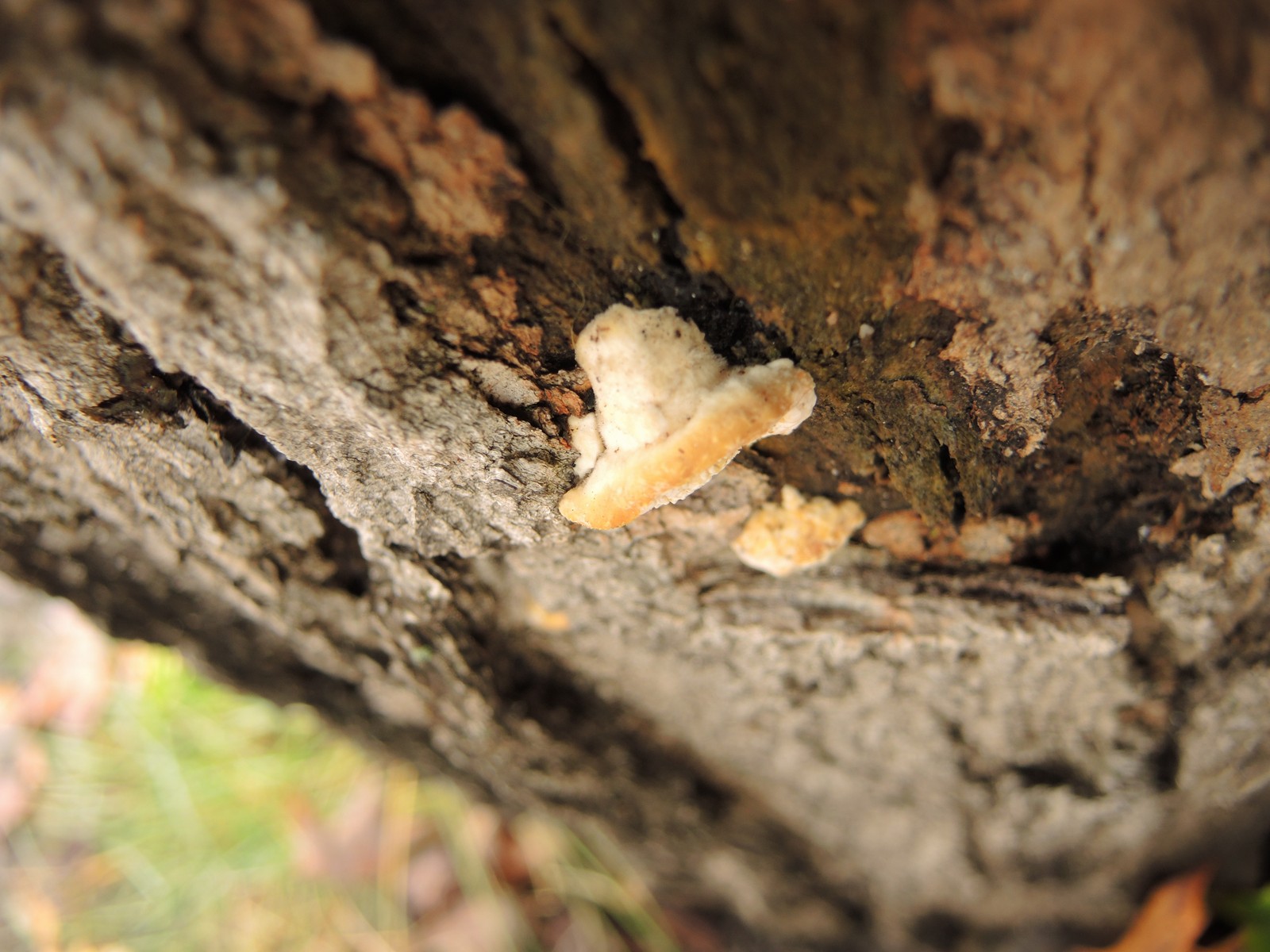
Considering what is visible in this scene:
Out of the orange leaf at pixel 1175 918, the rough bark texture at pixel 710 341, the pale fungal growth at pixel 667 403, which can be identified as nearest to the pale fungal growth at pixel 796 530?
the rough bark texture at pixel 710 341

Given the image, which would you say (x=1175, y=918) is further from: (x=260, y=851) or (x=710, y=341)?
(x=260, y=851)

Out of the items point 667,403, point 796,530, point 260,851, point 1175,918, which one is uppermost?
point 1175,918

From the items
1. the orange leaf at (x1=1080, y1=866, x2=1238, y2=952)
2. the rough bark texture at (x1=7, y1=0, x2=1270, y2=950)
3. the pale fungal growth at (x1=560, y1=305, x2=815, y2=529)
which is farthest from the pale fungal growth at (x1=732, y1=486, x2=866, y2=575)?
the orange leaf at (x1=1080, y1=866, x2=1238, y2=952)

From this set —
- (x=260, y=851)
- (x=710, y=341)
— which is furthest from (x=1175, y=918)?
(x=260, y=851)

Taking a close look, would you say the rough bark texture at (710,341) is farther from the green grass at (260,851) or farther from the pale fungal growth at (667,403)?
the green grass at (260,851)

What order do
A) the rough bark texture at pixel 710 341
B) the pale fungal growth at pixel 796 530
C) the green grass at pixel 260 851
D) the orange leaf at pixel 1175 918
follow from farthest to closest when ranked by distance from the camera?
1. the green grass at pixel 260 851
2. the orange leaf at pixel 1175 918
3. the pale fungal growth at pixel 796 530
4. the rough bark texture at pixel 710 341

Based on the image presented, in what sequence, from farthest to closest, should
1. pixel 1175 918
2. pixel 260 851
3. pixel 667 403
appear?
pixel 260 851, pixel 1175 918, pixel 667 403

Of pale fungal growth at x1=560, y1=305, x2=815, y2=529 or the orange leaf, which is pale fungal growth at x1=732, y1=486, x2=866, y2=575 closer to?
pale fungal growth at x1=560, y1=305, x2=815, y2=529
